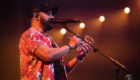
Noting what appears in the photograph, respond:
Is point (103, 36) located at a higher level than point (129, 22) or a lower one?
lower

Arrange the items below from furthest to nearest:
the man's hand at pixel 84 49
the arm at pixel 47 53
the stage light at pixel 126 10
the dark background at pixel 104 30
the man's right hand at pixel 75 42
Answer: the stage light at pixel 126 10 < the dark background at pixel 104 30 < the man's hand at pixel 84 49 < the man's right hand at pixel 75 42 < the arm at pixel 47 53

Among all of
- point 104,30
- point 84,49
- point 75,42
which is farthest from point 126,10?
point 75,42

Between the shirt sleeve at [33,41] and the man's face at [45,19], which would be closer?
the shirt sleeve at [33,41]

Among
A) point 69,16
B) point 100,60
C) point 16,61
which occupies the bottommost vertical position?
point 100,60

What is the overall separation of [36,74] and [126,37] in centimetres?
298

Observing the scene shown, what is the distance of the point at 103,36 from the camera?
12.1 feet

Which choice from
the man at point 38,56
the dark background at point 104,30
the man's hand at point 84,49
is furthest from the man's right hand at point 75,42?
the dark background at point 104,30

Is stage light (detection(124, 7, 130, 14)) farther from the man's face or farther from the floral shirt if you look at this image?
the floral shirt

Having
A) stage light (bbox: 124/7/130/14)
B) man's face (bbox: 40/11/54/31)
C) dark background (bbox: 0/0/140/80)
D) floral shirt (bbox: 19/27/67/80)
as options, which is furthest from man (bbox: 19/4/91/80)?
stage light (bbox: 124/7/130/14)

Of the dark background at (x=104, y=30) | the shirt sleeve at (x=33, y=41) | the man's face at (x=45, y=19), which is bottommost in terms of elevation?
the dark background at (x=104, y=30)

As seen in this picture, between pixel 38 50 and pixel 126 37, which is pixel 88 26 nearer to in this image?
pixel 126 37

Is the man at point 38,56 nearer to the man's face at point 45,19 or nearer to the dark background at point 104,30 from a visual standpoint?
the man's face at point 45,19

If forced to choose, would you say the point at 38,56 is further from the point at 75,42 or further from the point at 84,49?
the point at 84,49

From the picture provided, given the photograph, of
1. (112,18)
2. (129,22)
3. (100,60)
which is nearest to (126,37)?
(129,22)
